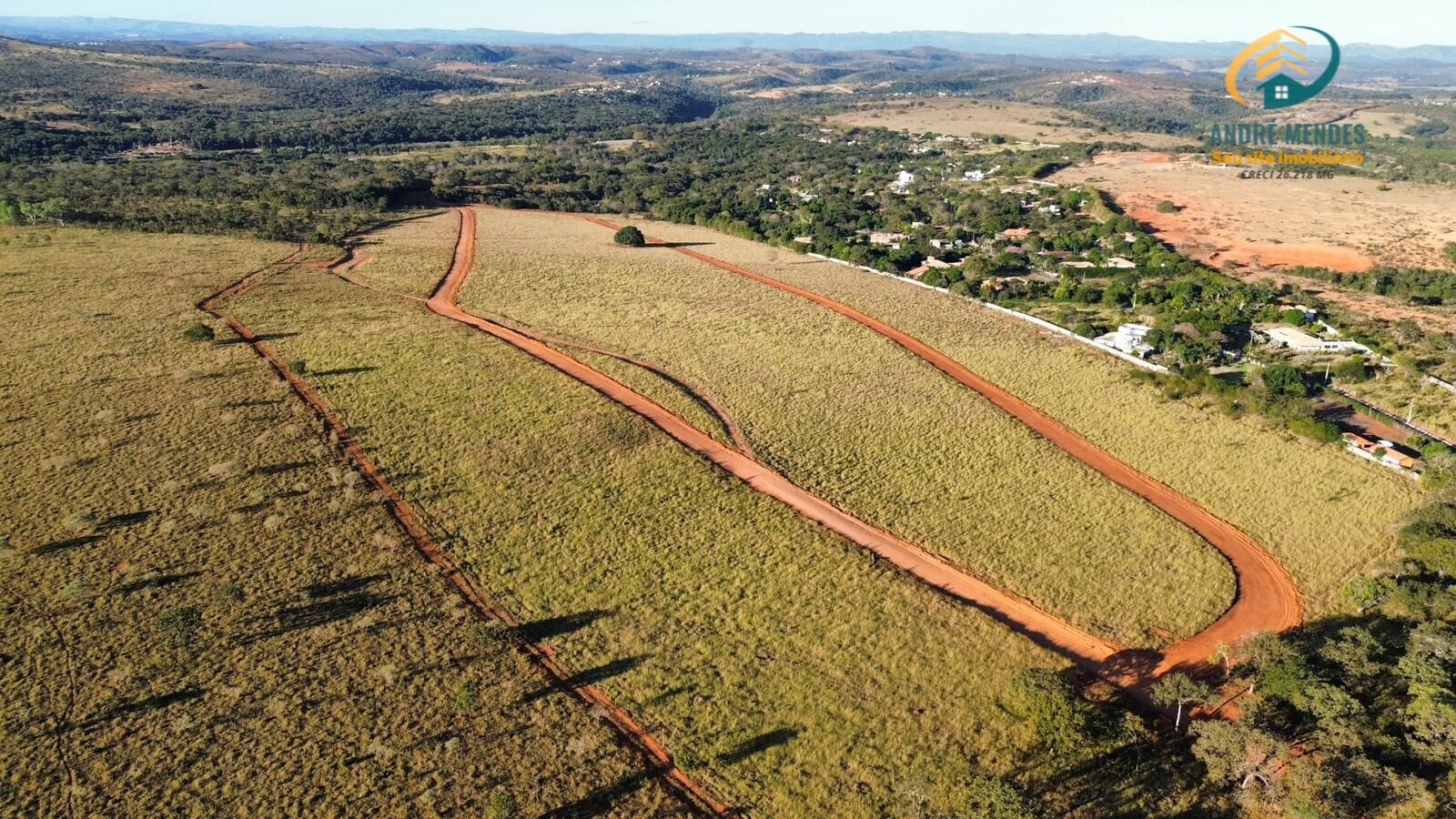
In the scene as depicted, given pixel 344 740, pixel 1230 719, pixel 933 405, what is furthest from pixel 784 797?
pixel 933 405

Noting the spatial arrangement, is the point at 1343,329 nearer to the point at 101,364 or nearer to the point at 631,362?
the point at 631,362

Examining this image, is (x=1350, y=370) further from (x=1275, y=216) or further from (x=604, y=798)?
(x=1275, y=216)

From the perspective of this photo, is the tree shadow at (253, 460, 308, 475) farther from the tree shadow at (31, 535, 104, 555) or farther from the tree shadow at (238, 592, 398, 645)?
the tree shadow at (238, 592, 398, 645)

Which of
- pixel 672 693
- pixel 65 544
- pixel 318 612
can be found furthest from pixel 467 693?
pixel 65 544

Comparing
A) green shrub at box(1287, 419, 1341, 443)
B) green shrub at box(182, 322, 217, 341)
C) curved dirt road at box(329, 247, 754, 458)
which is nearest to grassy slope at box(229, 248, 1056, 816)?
curved dirt road at box(329, 247, 754, 458)

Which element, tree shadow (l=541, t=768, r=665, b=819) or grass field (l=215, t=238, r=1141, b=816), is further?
grass field (l=215, t=238, r=1141, b=816)
